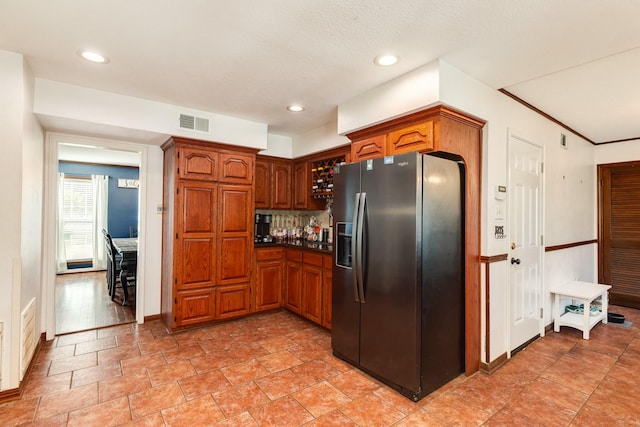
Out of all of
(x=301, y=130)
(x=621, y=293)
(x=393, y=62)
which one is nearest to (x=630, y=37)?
(x=393, y=62)

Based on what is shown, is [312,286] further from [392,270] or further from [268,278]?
[392,270]

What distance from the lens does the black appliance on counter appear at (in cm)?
455

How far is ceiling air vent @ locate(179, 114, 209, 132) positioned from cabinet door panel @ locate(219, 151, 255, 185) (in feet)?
1.16

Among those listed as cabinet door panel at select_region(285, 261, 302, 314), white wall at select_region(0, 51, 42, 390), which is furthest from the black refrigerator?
white wall at select_region(0, 51, 42, 390)

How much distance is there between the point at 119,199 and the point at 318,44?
23.6 feet

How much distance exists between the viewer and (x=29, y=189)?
8.41 feet

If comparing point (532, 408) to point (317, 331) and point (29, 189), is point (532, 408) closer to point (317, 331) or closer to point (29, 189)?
point (317, 331)

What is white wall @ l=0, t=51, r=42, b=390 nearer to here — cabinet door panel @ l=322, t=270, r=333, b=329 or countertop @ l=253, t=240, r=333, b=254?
countertop @ l=253, t=240, r=333, b=254

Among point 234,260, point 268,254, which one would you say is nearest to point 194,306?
point 234,260

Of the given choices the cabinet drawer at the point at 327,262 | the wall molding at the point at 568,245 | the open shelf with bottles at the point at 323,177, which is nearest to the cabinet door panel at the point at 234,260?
the cabinet drawer at the point at 327,262

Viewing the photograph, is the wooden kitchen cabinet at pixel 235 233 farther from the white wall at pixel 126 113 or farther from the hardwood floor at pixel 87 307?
the hardwood floor at pixel 87 307

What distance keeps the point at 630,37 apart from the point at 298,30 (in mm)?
2110

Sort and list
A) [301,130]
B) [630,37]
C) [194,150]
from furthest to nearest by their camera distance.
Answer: [301,130] → [194,150] → [630,37]

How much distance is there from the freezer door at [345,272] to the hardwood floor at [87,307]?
2794 millimetres
